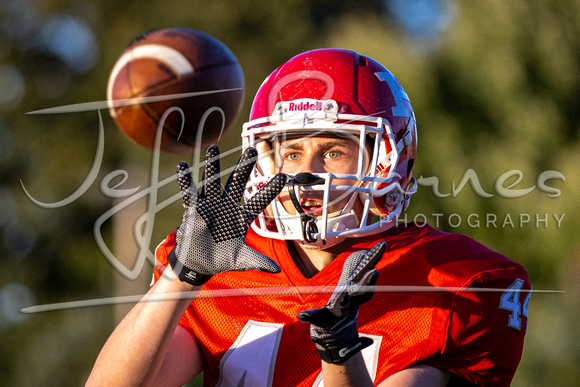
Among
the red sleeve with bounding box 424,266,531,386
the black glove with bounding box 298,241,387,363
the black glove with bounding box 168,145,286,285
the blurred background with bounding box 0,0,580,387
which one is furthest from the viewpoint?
the blurred background with bounding box 0,0,580,387

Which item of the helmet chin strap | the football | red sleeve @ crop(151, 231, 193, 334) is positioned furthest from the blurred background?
the helmet chin strap

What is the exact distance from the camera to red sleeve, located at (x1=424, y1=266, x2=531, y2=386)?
2316 millimetres

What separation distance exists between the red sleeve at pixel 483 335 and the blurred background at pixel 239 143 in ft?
14.4

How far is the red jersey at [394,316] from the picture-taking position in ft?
7.63

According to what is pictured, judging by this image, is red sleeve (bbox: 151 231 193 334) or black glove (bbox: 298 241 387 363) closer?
black glove (bbox: 298 241 387 363)

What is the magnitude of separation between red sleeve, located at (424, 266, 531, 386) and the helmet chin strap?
468mm

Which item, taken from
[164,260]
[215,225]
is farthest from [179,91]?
[215,225]

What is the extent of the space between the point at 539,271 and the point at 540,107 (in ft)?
5.40

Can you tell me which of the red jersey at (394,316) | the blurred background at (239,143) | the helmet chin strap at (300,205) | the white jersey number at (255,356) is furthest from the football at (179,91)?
the blurred background at (239,143)

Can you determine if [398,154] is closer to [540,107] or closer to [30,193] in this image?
[540,107]

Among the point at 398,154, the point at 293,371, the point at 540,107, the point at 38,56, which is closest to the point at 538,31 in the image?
the point at 540,107

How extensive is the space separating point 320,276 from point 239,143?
705cm

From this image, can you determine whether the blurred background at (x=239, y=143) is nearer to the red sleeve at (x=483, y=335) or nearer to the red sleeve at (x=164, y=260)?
the red sleeve at (x=164, y=260)

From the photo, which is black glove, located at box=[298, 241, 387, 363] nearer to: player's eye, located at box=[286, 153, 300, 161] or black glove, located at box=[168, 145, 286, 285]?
black glove, located at box=[168, 145, 286, 285]
